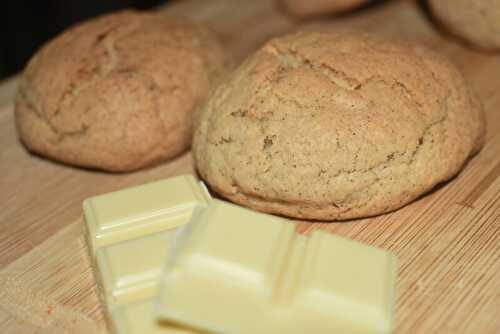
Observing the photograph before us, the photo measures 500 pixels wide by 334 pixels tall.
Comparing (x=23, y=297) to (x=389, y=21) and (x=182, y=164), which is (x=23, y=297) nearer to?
(x=182, y=164)

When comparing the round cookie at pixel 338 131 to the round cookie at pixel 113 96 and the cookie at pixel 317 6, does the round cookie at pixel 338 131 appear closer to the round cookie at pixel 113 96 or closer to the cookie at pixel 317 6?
the round cookie at pixel 113 96

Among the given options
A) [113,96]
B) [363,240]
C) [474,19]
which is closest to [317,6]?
[474,19]

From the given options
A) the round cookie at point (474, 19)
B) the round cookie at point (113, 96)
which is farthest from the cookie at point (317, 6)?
the round cookie at point (113, 96)

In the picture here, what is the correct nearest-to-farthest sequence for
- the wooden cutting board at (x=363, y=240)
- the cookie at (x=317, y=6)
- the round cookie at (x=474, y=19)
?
the wooden cutting board at (x=363, y=240)
the round cookie at (x=474, y=19)
the cookie at (x=317, y=6)

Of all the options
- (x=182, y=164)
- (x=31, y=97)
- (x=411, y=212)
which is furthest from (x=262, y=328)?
(x=31, y=97)

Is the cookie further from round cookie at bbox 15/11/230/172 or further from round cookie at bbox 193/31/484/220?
round cookie at bbox 193/31/484/220

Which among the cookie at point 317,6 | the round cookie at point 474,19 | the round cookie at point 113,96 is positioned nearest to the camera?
the round cookie at point 113,96
